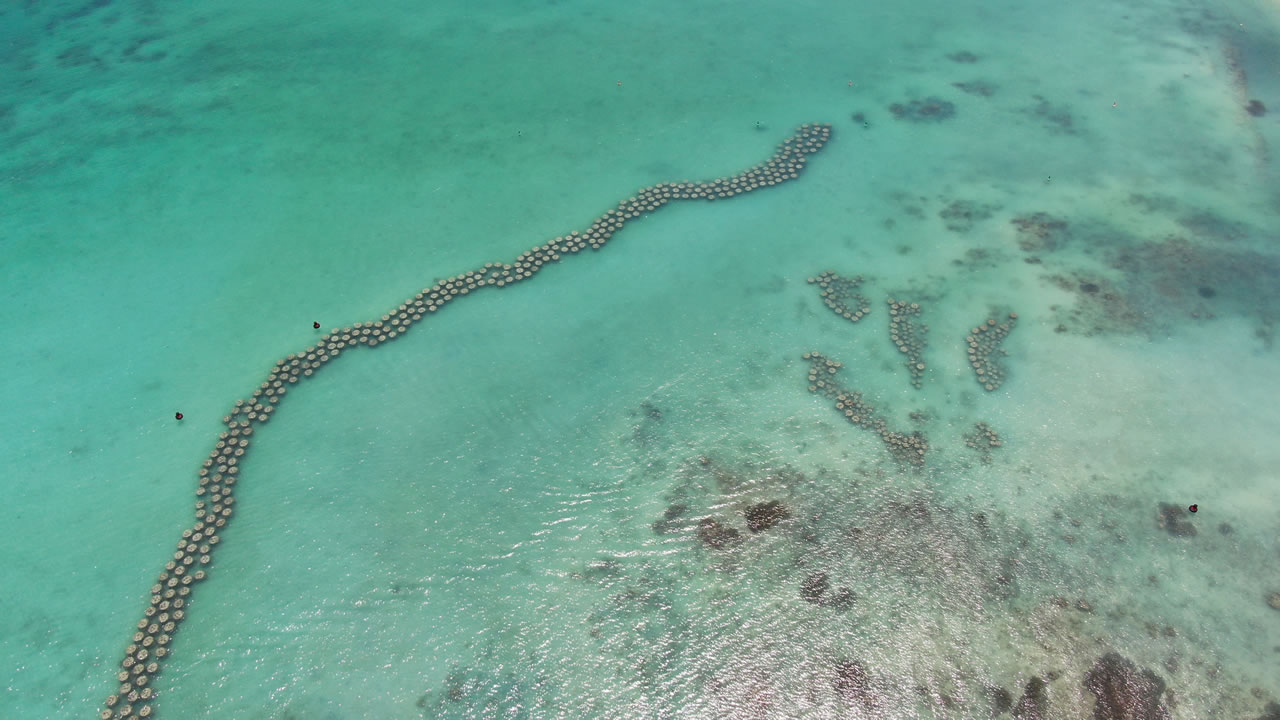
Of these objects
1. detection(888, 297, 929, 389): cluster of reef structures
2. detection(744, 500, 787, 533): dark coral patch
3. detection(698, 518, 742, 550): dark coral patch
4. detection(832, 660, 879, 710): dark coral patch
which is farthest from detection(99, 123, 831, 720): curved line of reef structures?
detection(832, 660, 879, 710): dark coral patch

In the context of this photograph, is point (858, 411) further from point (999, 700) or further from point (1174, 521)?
point (1174, 521)

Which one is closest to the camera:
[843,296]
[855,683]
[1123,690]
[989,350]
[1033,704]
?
[1033,704]

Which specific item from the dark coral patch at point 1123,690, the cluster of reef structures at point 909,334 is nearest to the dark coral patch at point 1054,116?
the cluster of reef structures at point 909,334

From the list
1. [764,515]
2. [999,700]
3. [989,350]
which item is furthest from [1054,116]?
[999,700]

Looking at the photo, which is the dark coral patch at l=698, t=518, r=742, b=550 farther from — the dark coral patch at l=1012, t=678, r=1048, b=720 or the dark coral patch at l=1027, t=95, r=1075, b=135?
the dark coral patch at l=1027, t=95, r=1075, b=135

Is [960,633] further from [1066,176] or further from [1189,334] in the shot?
[1066,176]
